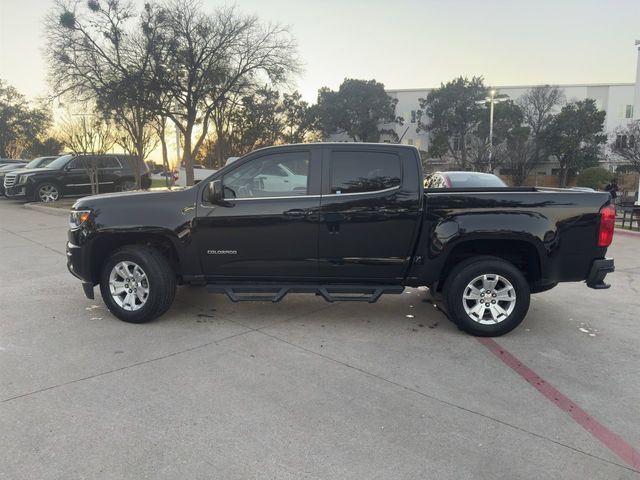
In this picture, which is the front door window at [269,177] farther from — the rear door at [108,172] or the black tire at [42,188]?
the black tire at [42,188]

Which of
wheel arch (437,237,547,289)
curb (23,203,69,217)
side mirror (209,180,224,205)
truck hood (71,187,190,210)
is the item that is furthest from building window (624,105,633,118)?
truck hood (71,187,190,210)

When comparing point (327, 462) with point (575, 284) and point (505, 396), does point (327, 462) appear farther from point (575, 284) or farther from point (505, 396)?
point (575, 284)

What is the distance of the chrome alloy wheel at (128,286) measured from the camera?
5160mm

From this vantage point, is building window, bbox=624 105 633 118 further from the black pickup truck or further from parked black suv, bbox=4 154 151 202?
the black pickup truck

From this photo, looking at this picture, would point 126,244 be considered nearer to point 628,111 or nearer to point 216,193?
point 216,193

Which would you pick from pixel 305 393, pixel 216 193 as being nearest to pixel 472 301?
pixel 305 393

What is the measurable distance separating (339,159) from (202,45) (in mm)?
18249

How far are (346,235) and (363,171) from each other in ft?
2.26

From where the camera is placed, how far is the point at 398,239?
495 cm

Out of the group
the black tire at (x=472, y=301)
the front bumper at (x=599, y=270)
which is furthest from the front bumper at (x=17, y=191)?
the front bumper at (x=599, y=270)

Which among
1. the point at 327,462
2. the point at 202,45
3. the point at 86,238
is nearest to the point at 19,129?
the point at 202,45

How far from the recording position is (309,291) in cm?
510

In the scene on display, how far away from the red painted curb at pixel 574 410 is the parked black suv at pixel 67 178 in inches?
653

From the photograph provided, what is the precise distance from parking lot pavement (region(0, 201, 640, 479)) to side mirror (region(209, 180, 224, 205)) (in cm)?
133
